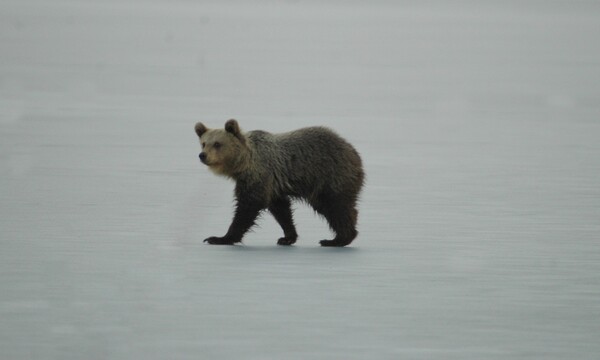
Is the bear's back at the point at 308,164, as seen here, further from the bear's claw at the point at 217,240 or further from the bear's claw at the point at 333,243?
the bear's claw at the point at 217,240

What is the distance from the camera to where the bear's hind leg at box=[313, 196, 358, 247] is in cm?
952

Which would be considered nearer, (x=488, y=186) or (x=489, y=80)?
(x=488, y=186)

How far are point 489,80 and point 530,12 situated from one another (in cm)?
5327

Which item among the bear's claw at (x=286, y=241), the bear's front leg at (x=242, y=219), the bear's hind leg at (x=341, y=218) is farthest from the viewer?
the bear's claw at (x=286, y=241)

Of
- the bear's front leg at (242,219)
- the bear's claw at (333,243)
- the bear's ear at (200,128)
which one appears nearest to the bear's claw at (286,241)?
the bear's claw at (333,243)

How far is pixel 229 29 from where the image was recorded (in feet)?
168

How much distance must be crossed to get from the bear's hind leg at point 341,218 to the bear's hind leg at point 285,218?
0.96 ft

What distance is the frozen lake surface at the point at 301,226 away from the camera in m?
6.85

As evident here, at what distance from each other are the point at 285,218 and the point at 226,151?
27.0 inches

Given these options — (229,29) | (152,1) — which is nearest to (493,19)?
(229,29)

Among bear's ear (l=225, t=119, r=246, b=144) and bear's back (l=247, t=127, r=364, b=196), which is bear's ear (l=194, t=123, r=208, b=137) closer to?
bear's ear (l=225, t=119, r=246, b=144)

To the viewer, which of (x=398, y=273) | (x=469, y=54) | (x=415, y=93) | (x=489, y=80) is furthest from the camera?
(x=469, y=54)

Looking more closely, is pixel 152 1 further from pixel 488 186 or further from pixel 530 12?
pixel 488 186

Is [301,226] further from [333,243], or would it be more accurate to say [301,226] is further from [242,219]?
[242,219]
